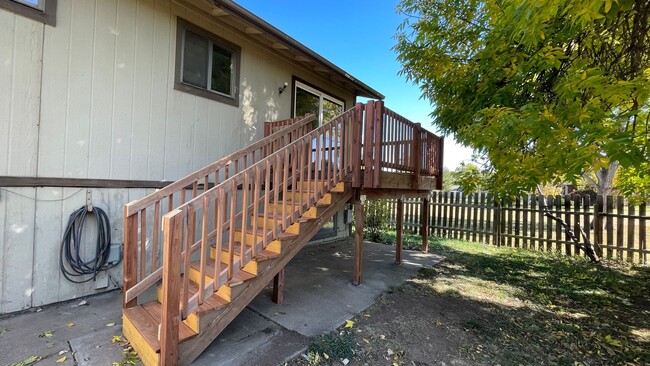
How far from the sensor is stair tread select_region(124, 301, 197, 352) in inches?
A: 85.1

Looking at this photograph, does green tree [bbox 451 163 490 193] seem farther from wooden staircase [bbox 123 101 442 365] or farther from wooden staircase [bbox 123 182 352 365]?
wooden staircase [bbox 123 182 352 365]

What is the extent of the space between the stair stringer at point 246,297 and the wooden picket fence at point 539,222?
11.5 feet

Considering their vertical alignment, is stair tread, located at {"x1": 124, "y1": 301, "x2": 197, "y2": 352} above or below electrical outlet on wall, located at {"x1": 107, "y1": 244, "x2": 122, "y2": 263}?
below

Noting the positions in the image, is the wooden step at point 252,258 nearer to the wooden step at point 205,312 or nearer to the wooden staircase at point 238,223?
the wooden staircase at point 238,223

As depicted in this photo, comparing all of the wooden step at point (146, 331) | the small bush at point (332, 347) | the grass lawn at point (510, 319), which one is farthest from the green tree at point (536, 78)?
the wooden step at point (146, 331)

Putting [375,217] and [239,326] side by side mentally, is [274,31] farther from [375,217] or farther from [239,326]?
[375,217]

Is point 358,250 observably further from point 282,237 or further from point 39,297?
point 39,297

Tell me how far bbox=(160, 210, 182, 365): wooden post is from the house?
0.4 inches

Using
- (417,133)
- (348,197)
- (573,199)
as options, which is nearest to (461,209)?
(573,199)

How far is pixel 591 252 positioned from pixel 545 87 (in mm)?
4179

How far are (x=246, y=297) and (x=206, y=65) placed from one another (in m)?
3.53

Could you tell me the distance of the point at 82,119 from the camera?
3.31m

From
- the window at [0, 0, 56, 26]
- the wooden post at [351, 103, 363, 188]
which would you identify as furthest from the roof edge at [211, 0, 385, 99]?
the wooden post at [351, 103, 363, 188]

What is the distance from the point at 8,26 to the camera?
2.81 meters
